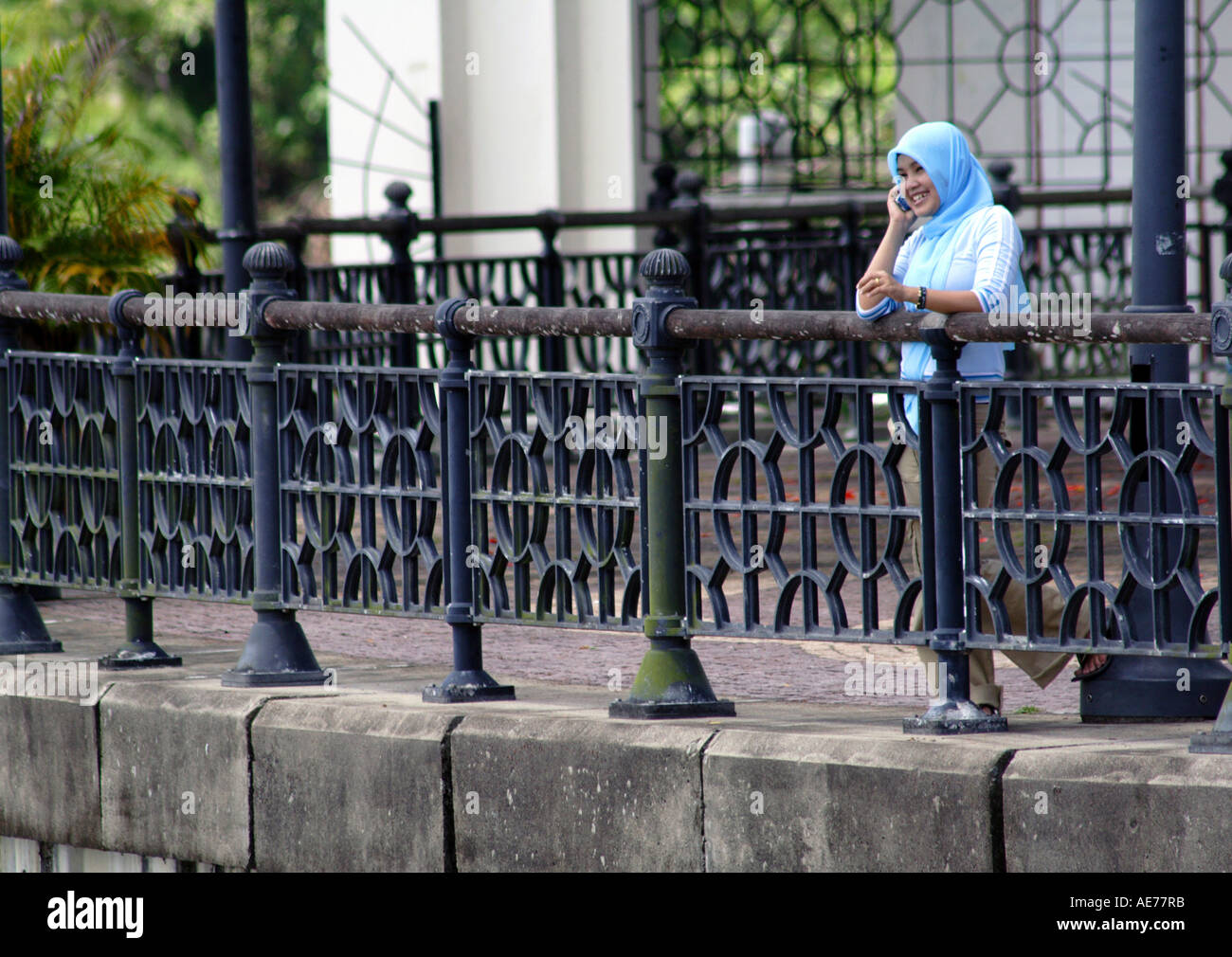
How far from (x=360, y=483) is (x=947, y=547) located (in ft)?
5.64

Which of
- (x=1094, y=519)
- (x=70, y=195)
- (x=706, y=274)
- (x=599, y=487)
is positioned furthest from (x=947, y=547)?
(x=706, y=274)

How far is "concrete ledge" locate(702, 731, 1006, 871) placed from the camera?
4.81 m

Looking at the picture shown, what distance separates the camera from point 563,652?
718 centimetres

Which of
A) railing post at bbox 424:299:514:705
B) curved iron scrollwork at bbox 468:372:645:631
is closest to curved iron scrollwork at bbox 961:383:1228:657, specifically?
curved iron scrollwork at bbox 468:372:645:631

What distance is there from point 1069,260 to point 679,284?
30.8ft

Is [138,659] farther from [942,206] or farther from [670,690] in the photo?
[942,206]

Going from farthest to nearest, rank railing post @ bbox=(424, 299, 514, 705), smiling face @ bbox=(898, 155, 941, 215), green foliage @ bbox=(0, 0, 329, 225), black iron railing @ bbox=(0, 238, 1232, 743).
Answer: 1. green foliage @ bbox=(0, 0, 329, 225)
2. railing post @ bbox=(424, 299, 514, 705)
3. smiling face @ bbox=(898, 155, 941, 215)
4. black iron railing @ bbox=(0, 238, 1232, 743)

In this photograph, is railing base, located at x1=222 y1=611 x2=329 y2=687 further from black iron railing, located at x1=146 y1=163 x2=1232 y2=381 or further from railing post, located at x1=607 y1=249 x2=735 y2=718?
black iron railing, located at x1=146 y1=163 x2=1232 y2=381

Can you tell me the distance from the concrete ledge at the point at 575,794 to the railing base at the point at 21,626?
1980mm

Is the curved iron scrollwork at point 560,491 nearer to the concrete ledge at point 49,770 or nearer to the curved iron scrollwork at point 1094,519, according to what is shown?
the curved iron scrollwork at point 1094,519

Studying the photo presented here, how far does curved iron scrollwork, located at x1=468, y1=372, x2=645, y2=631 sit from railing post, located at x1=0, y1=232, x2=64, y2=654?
189cm
